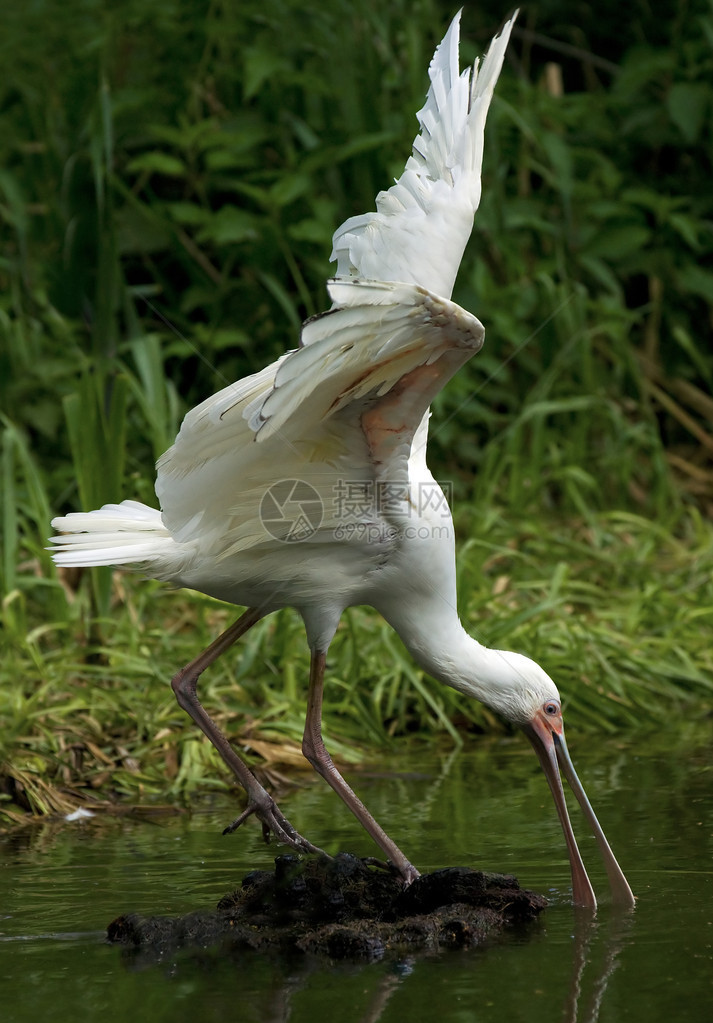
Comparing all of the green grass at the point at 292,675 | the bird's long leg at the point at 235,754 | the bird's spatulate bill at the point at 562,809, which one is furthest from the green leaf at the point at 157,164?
the bird's spatulate bill at the point at 562,809

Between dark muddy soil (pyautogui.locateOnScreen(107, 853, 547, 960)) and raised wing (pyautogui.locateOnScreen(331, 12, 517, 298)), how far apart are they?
7.63 feet

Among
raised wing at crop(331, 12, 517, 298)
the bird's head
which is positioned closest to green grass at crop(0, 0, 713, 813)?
the bird's head

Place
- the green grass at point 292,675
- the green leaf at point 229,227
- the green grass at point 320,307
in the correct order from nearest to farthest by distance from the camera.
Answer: the green grass at point 292,675
the green grass at point 320,307
the green leaf at point 229,227

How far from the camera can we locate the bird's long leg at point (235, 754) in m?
5.06

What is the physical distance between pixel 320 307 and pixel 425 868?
5.04 meters

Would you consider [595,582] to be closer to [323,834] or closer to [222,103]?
[323,834]

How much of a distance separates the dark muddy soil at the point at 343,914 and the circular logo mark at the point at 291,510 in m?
1.19

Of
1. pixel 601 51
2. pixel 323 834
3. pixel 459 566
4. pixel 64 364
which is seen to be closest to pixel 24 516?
pixel 64 364

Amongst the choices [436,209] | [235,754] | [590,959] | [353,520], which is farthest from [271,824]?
[436,209]

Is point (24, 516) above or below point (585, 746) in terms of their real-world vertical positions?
above

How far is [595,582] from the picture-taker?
8156 millimetres

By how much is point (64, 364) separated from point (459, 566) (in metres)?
2.64

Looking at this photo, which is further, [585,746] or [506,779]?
[585,746]

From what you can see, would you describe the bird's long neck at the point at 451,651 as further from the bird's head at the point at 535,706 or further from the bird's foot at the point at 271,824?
the bird's foot at the point at 271,824
